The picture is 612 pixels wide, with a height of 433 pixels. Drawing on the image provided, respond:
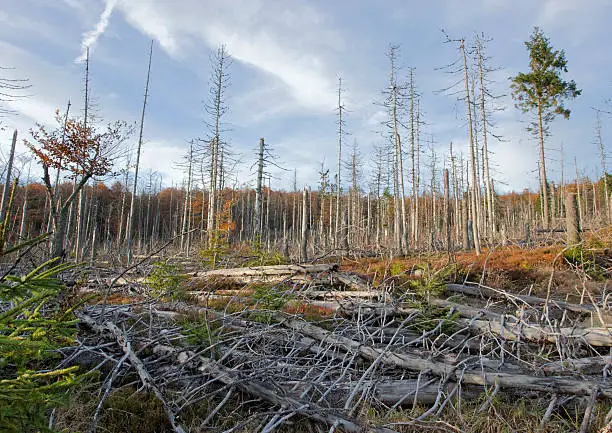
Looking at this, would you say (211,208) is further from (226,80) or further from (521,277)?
(521,277)

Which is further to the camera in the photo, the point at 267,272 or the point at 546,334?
the point at 267,272

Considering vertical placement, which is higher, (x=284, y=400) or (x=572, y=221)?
(x=572, y=221)

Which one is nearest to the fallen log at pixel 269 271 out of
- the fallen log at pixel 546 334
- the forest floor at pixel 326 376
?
the forest floor at pixel 326 376

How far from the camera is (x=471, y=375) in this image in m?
3.06

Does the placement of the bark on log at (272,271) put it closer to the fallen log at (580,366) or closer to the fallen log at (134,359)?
the fallen log at (134,359)

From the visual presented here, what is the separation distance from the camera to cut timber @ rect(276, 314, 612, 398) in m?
2.74

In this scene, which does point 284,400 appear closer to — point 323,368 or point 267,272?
point 323,368

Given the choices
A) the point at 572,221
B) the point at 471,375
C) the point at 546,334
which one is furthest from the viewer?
the point at 572,221

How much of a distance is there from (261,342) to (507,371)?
2.61m

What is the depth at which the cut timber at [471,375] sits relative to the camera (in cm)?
274

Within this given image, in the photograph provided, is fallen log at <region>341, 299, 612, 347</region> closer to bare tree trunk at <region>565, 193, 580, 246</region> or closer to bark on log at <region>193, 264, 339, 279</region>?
bark on log at <region>193, 264, 339, 279</region>

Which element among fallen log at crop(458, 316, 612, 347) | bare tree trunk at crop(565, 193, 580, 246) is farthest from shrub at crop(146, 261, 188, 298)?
bare tree trunk at crop(565, 193, 580, 246)

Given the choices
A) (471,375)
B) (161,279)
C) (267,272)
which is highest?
(267,272)

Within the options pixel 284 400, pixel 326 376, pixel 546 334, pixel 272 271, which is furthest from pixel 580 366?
pixel 272 271
